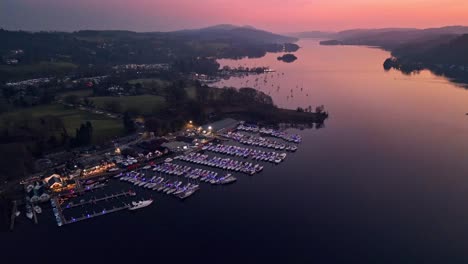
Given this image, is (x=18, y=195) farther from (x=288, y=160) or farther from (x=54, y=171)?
(x=288, y=160)

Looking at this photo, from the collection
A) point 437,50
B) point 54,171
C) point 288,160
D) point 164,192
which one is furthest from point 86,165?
point 437,50

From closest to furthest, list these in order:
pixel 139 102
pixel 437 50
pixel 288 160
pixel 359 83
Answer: pixel 288 160 < pixel 139 102 < pixel 359 83 < pixel 437 50

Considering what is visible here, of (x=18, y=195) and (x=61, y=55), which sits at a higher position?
(x=61, y=55)

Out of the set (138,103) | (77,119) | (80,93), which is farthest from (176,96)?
(80,93)

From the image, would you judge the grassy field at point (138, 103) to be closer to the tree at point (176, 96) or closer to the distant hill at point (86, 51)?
the tree at point (176, 96)

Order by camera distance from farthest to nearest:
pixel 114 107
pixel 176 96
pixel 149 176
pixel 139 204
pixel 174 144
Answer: pixel 176 96, pixel 114 107, pixel 174 144, pixel 149 176, pixel 139 204

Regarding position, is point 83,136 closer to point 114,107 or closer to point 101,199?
point 101,199
